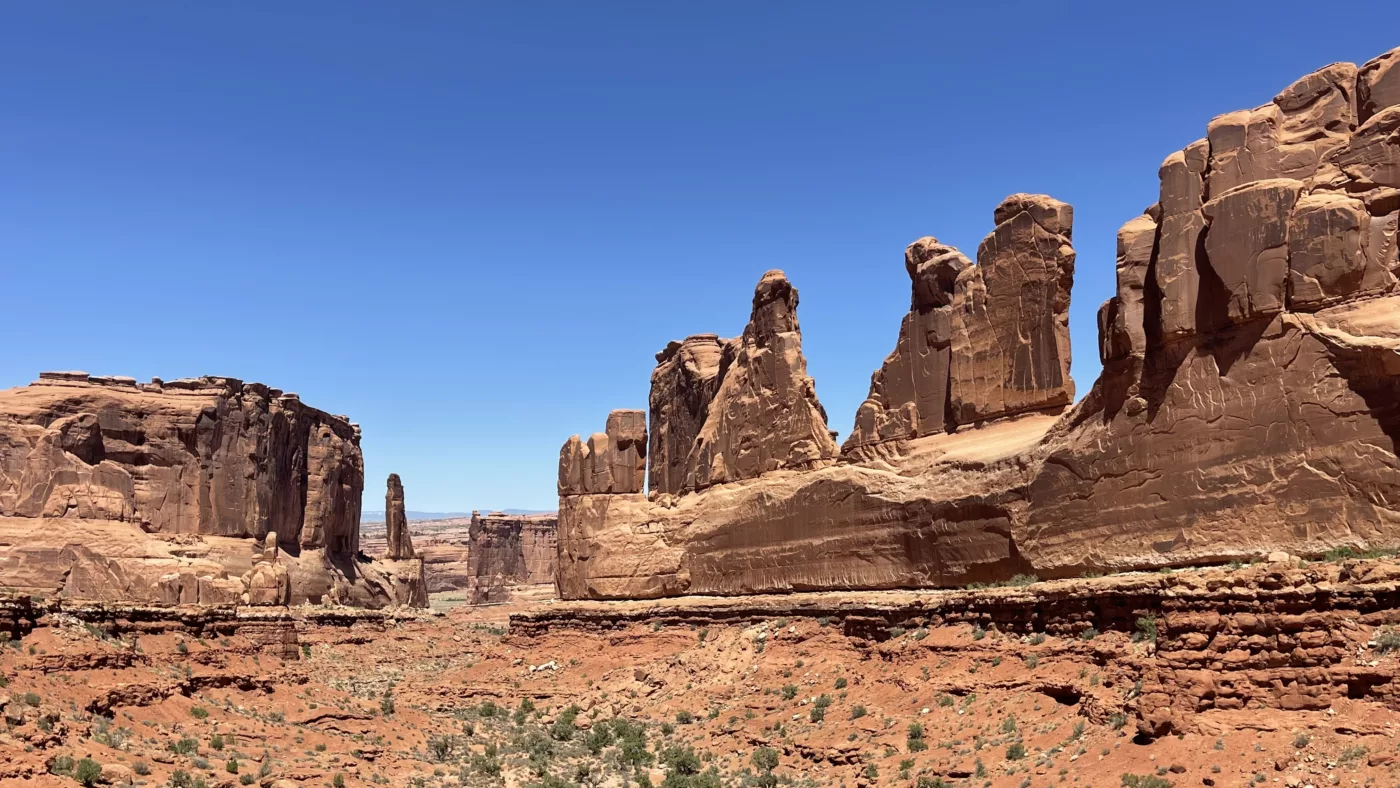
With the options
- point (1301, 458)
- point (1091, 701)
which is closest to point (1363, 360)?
point (1301, 458)

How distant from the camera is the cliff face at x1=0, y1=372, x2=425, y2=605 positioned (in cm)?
4786

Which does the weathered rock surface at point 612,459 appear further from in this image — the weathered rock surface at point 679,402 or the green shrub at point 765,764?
the green shrub at point 765,764

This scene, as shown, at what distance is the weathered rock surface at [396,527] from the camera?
8081cm

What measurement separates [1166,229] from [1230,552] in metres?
5.48

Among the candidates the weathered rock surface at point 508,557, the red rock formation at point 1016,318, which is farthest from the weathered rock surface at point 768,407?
the weathered rock surface at point 508,557

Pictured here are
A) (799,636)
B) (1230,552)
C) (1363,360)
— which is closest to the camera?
(1363,360)

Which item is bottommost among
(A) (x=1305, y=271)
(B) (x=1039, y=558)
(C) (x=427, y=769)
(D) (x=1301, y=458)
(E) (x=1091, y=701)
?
(C) (x=427, y=769)

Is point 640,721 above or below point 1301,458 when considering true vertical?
below

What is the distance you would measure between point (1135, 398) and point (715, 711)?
461 inches

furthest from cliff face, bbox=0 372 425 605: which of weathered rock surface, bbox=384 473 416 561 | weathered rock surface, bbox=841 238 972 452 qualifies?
weathered rock surface, bbox=841 238 972 452

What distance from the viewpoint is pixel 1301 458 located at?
1759 centimetres

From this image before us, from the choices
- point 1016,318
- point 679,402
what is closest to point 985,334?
point 1016,318

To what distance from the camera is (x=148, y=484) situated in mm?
54281

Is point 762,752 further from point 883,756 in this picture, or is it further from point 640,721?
point 640,721
